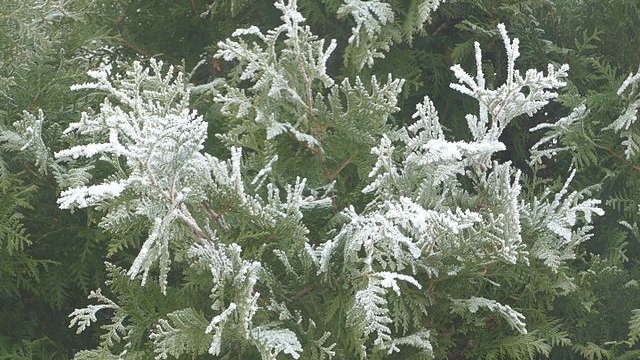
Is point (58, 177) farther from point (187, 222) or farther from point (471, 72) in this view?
point (471, 72)

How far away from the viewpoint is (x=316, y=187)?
299 centimetres

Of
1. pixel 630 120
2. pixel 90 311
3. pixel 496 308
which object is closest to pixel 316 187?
pixel 496 308

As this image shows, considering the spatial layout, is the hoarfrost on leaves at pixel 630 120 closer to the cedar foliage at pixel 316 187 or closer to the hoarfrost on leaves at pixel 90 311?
the cedar foliage at pixel 316 187

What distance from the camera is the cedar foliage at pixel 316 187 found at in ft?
7.66

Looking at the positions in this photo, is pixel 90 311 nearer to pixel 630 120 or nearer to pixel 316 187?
pixel 316 187

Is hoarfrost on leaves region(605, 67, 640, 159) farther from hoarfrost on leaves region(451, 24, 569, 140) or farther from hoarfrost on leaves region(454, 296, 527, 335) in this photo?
hoarfrost on leaves region(454, 296, 527, 335)

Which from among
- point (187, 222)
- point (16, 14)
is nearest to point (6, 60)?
point (16, 14)

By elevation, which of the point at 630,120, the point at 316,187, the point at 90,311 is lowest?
the point at 90,311

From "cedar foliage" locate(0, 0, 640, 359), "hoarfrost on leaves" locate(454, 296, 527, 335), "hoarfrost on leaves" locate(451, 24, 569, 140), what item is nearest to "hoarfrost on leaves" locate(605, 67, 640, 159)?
"cedar foliage" locate(0, 0, 640, 359)

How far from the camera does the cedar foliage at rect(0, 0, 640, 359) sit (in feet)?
7.66

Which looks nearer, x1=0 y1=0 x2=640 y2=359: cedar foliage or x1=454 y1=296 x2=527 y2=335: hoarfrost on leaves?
x1=0 y1=0 x2=640 y2=359: cedar foliage

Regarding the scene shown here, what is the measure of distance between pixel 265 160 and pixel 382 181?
0.48 metres

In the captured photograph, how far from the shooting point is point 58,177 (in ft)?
10.6

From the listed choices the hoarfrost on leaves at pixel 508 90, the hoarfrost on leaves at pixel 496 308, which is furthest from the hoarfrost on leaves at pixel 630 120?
the hoarfrost on leaves at pixel 496 308
